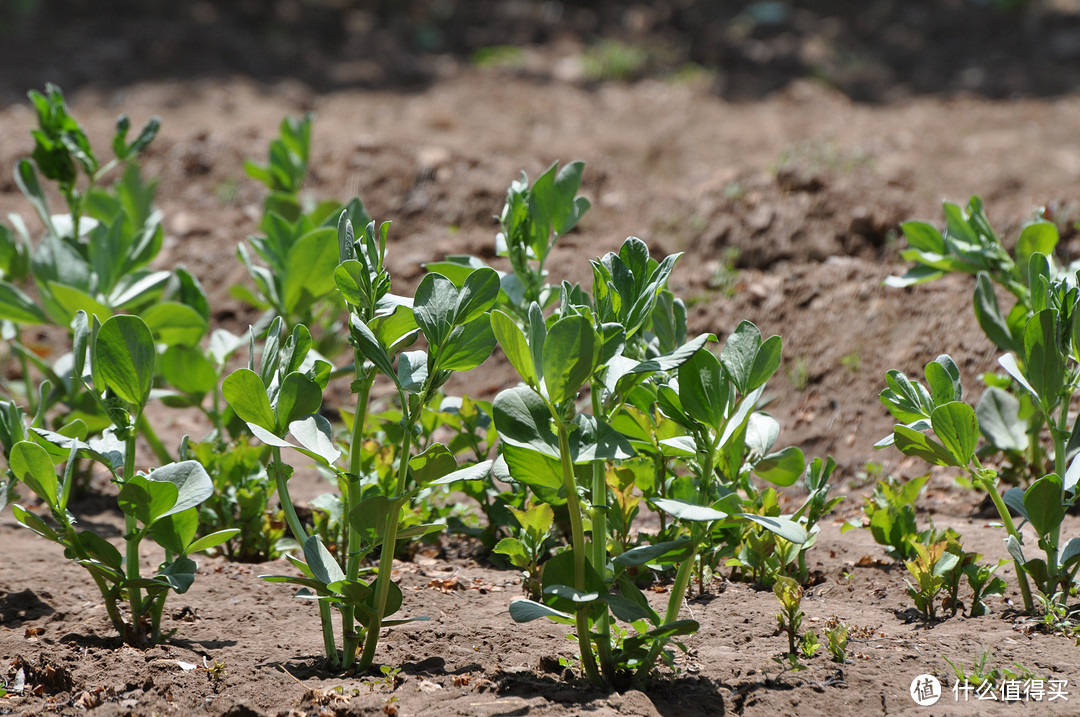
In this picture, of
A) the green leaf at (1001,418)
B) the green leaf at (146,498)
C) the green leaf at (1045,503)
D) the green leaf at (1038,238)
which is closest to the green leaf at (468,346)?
the green leaf at (146,498)

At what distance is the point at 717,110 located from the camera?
6.09 metres

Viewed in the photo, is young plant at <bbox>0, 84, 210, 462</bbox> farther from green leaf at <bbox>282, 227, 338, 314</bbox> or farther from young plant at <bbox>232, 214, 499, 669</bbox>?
young plant at <bbox>232, 214, 499, 669</bbox>

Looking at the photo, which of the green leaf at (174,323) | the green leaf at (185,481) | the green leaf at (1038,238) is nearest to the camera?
the green leaf at (185,481)

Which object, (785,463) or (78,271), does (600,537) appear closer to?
(785,463)

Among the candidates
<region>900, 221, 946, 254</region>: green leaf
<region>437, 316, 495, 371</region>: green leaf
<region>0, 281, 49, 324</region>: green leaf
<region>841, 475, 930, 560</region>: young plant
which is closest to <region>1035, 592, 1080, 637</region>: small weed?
<region>841, 475, 930, 560</region>: young plant

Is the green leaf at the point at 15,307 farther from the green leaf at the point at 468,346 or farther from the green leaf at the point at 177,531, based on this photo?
the green leaf at the point at 468,346

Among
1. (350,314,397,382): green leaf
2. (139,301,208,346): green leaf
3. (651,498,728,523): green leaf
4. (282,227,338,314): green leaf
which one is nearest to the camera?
(651,498,728,523): green leaf

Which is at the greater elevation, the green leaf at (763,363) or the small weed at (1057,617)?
the green leaf at (763,363)

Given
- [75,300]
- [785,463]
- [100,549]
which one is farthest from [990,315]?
[75,300]

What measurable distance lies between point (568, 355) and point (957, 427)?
0.81 metres

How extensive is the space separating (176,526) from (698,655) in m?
1.01

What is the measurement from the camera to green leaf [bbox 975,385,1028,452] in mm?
2111

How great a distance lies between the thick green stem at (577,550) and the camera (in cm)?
137

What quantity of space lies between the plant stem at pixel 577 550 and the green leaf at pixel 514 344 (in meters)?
0.07
